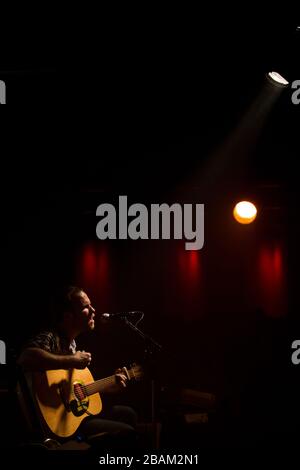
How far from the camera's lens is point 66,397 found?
3525mm

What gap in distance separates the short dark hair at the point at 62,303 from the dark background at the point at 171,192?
2.04ft

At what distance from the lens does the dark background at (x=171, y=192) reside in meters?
3.98

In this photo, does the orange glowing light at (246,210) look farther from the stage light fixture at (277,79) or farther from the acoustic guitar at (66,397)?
the acoustic guitar at (66,397)

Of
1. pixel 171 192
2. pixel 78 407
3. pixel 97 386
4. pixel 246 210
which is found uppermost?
pixel 171 192

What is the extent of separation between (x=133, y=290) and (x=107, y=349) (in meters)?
0.81

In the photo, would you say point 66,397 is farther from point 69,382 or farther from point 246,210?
point 246,210

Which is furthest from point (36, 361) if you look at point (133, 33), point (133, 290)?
point (133, 290)

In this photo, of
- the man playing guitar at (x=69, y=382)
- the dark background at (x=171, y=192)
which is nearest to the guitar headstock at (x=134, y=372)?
the man playing guitar at (x=69, y=382)

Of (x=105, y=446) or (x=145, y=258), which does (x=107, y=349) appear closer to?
(x=145, y=258)

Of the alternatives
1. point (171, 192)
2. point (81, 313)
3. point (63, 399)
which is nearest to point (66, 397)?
point (63, 399)

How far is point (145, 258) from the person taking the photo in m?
6.40

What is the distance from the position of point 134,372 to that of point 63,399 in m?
0.66

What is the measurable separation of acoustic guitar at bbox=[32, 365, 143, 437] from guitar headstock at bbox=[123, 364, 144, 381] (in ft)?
0.39

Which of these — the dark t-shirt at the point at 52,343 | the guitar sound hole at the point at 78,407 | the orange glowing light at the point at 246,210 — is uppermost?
the orange glowing light at the point at 246,210
